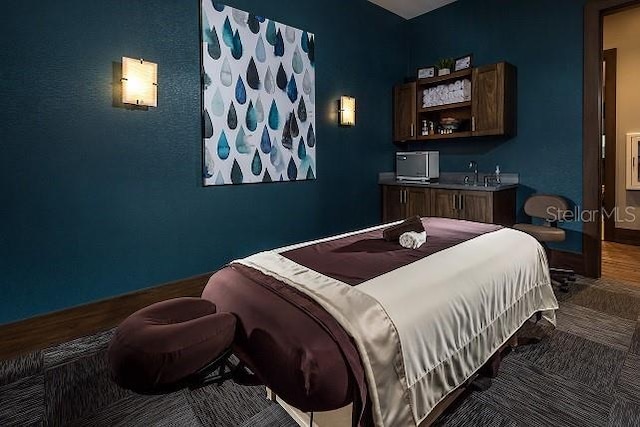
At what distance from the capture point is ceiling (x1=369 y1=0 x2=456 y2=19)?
4348 millimetres

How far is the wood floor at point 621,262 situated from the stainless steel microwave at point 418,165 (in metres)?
1.97

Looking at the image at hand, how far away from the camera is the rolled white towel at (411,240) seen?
1.90 metres

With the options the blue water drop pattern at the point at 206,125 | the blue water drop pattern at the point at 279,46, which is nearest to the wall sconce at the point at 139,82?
the blue water drop pattern at the point at 206,125

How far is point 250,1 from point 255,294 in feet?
9.55

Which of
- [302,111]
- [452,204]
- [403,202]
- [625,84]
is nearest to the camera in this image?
[302,111]

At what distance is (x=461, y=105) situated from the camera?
411cm

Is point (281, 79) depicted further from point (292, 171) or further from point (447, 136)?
point (447, 136)

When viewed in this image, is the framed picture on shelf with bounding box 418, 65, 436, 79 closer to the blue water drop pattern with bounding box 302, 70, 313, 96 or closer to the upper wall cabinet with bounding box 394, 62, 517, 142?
the upper wall cabinet with bounding box 394, 62, 517, 142

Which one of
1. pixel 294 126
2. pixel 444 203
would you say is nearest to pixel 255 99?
pixel 294 126

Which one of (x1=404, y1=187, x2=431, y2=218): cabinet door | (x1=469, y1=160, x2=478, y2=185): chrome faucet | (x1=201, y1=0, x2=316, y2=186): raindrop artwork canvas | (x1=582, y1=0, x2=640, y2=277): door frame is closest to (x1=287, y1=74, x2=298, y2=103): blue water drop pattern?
(x1=201, y1=0, x2=316, y2=186): raindrop artwork canvas

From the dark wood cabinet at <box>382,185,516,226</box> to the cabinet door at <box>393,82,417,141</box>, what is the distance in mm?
734

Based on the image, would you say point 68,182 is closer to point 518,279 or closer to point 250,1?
point 250,1

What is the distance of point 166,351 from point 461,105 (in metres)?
4.02

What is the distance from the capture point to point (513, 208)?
396cm
